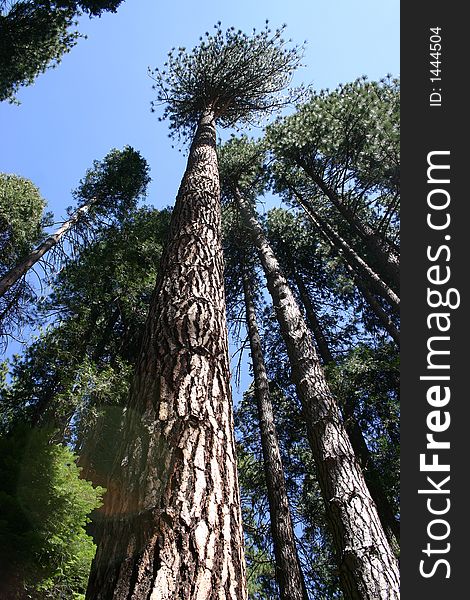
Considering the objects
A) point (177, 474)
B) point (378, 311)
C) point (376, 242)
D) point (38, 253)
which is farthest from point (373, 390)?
point (38, 253)

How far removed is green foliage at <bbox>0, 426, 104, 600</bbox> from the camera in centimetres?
371

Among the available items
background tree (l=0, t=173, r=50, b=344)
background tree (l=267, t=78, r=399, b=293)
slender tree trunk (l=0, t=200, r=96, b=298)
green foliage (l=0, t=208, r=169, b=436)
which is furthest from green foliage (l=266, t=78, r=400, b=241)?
background tree (l=0, t=173, r=50, b=344)

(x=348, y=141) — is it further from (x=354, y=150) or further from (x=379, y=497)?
(x=379, y=497)

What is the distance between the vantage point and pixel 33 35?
12.1 metres

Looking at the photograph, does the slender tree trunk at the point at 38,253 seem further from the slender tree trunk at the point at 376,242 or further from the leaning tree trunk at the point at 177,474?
the leaning tree trunk at the point at 177,474

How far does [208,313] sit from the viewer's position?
300cm

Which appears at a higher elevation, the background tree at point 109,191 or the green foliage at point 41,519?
the background tree at point 109,191

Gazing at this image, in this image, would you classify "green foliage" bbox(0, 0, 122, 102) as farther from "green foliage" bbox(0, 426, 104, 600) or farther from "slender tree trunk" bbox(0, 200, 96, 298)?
"green foliage" bbox(0, 426, 104, 600)

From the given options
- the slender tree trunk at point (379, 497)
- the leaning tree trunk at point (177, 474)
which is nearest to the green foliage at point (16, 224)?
the slender tree trunk at point (379, 497)

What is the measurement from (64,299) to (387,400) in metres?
8.90

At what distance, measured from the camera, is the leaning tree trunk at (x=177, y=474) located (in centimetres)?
162

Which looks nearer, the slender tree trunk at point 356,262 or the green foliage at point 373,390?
the green foliage at point 373,390

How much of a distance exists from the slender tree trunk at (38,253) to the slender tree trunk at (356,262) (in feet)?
22.8

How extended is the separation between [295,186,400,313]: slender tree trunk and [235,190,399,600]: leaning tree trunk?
163 inches
